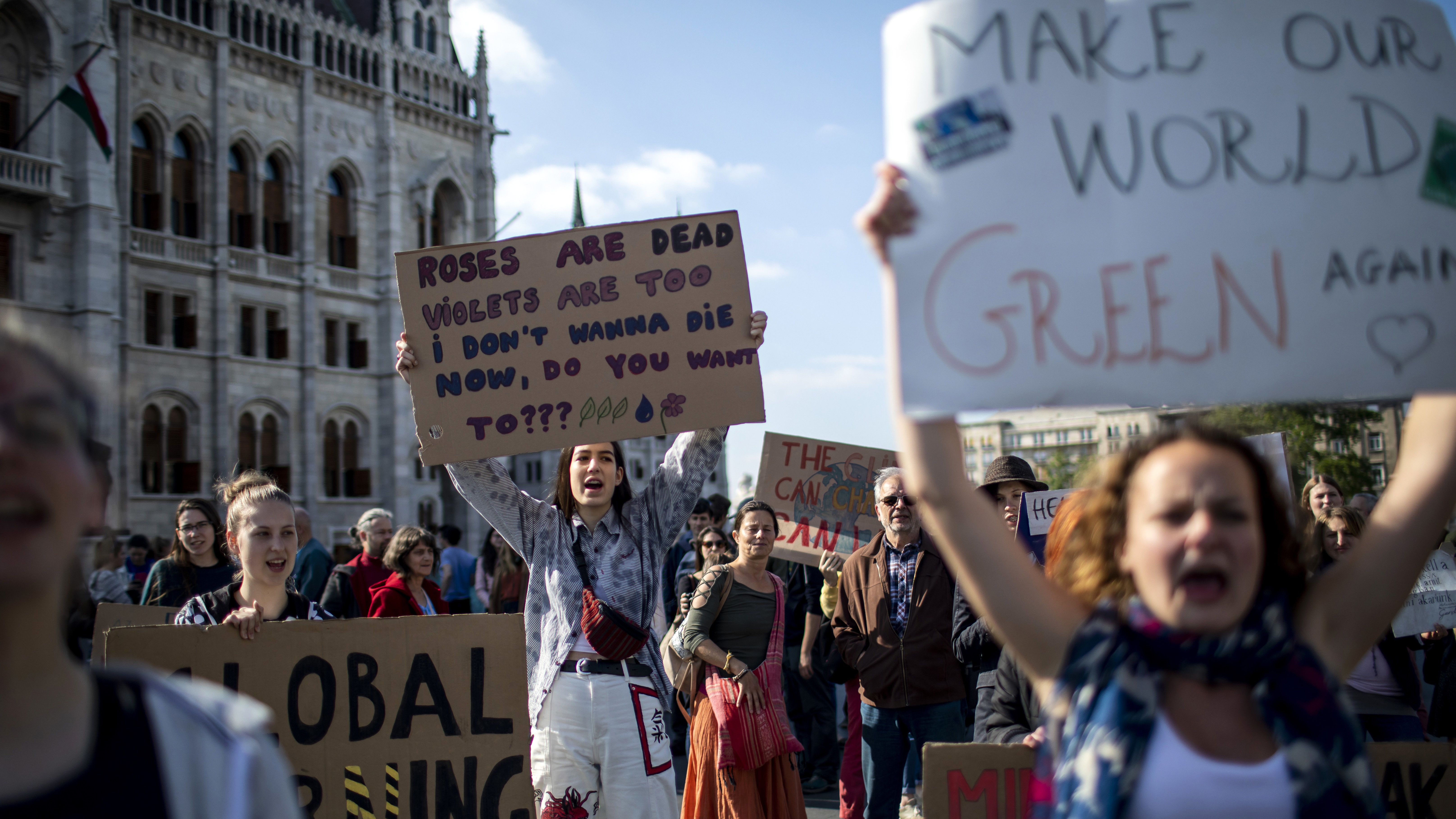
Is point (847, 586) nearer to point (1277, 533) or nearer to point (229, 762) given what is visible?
point (1277, 533)

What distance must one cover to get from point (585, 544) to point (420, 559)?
7.40ft

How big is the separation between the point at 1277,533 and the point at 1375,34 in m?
0.93

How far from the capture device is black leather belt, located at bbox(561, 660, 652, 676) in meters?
3.59

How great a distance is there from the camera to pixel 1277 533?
5.53ft

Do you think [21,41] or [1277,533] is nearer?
[1277,533]

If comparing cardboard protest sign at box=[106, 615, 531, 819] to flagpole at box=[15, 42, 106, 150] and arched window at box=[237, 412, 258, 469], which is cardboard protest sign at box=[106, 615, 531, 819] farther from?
arched window at box=[237, 412, 258, 469]

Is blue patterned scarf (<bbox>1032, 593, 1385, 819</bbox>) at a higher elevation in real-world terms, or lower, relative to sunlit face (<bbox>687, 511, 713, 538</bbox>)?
lower

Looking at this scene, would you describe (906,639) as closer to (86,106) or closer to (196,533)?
(196,533)

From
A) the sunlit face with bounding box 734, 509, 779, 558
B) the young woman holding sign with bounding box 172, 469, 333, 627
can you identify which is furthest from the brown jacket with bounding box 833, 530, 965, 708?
the young woman holding sign with bounding box 172, 469, 333, 627

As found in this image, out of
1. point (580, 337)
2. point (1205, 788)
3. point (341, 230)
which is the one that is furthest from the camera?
point (341, 230)

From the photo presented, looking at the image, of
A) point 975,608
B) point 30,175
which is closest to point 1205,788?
point 975,608

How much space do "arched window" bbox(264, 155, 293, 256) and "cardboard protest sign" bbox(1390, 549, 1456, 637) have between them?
30076 millimetres

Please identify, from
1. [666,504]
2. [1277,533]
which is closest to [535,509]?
[666,504]

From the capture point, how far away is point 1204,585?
1534mm
